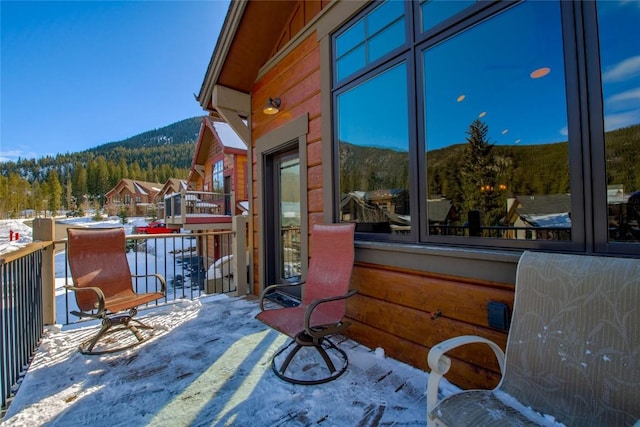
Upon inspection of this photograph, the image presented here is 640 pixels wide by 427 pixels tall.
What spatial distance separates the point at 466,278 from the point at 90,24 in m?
12.8

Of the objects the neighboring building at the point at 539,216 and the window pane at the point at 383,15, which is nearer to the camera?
the neighboring building at the point at 539,216

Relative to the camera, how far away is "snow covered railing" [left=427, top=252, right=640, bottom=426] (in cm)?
102

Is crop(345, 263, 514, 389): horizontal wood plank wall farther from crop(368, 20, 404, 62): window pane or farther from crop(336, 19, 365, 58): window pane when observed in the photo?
crop(336, 19, 365, 58): window pane

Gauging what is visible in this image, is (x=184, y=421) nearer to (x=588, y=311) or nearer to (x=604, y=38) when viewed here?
(x=588, y=311)

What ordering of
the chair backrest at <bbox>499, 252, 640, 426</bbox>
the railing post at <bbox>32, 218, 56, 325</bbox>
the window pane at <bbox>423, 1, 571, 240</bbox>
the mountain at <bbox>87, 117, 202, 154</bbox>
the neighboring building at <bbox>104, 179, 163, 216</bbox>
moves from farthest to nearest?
the mountain at <bbox>87, 117, 202, 154</bbox>, the neighboring building at <bbox>104, 179, 163, 216</bbox>, the railing post at <bbox>32, 218, 56, 325</bbox>, the window pane at <bbox>423, 1, 571, 240</bbox>, the chair backrest at <bbox>499, 252, 640, 426</bbox>

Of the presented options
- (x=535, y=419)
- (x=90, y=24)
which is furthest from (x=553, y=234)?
(x=90, y=24)

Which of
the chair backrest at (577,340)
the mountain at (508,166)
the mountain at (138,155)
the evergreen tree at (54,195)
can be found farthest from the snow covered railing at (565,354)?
the mountain at (138,155)

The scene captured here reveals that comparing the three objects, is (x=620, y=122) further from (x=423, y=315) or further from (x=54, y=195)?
(x=54, y=195)

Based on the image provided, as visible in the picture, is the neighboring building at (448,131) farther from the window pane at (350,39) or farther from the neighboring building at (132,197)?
the neighboring building at (132,197)

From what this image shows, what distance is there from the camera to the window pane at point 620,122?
1291 millimetres

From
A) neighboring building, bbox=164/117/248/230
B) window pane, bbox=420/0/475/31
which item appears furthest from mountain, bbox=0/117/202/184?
window pane, bbox=420/0/475/31

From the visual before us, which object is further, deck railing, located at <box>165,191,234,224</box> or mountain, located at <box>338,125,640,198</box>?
deck railing, located at <box>165,191,234,224</box>

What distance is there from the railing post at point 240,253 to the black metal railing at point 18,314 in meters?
2.02

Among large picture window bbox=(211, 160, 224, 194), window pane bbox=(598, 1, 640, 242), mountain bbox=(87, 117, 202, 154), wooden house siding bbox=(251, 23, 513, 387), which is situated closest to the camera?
window pane bbox=(598, 1, 640, 242)
